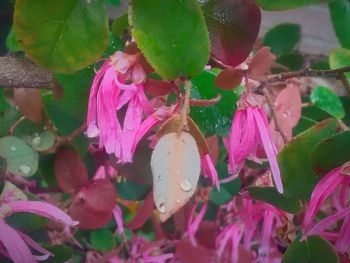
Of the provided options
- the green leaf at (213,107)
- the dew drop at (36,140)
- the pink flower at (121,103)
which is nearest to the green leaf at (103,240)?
the dew drop at (36,140)

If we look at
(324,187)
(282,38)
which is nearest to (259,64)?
(324,187)

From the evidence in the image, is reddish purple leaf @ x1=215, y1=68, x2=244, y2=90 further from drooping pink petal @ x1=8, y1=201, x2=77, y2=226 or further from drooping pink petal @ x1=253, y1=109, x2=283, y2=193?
drooping pink petal @ x1=8, y1=201, x2=77, y2=226

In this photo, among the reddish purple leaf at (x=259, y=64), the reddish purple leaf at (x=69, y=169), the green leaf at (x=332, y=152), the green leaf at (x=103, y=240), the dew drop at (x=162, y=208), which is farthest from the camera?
the green leaf at (x=103, y=240)

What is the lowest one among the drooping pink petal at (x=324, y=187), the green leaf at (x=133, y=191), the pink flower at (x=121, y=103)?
the green leaf at (x=133, y=191)

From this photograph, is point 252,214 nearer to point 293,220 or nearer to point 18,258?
point 293,220

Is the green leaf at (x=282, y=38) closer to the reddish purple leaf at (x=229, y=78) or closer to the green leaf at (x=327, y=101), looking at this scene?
the green leaf at (x=327, y=101)

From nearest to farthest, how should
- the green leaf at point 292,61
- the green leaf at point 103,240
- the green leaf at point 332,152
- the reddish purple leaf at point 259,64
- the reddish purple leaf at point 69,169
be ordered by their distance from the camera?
the green leaf at point 332,152, the reddish purple leaf at point 259,64, the reddish purple leaf at point 69,169, the green leaf at point 103,240, the green leaf at point 292,61
